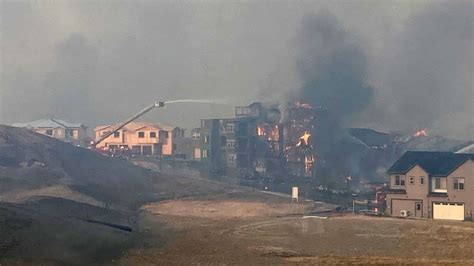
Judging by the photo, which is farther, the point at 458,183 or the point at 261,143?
the point at 261,143

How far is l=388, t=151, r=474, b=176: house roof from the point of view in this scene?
5306 cm

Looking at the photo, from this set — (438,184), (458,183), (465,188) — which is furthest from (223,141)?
(465,188)

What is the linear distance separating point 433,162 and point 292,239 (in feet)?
72.3

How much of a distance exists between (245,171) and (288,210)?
122 ft

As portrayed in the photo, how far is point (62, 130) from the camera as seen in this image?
12631cm

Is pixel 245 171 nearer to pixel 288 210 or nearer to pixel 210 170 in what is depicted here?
pixel 210 170

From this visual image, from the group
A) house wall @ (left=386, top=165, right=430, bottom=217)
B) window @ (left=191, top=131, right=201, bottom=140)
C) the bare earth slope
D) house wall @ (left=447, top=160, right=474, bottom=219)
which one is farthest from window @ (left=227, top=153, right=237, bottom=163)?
house wall @ (left=447, top=160, right=474, bottom=219)

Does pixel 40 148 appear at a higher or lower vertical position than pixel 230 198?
higher

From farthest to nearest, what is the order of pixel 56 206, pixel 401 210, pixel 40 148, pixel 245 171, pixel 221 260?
1. pixel 245 171
2. pixel 40 148
3. pixel 401 210
4. pixel 56 206
5. pixel 221 260

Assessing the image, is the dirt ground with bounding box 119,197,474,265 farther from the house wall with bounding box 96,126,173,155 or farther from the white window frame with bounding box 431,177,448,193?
the house wall with bounding box 96,126,173,155

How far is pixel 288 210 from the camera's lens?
56.2 m

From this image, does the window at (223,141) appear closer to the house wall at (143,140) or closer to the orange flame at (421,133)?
the house wall at (143,140)

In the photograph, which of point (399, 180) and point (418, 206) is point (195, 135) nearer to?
point (399, 180)

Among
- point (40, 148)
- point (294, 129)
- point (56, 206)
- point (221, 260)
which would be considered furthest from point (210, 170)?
point (221, 260)
